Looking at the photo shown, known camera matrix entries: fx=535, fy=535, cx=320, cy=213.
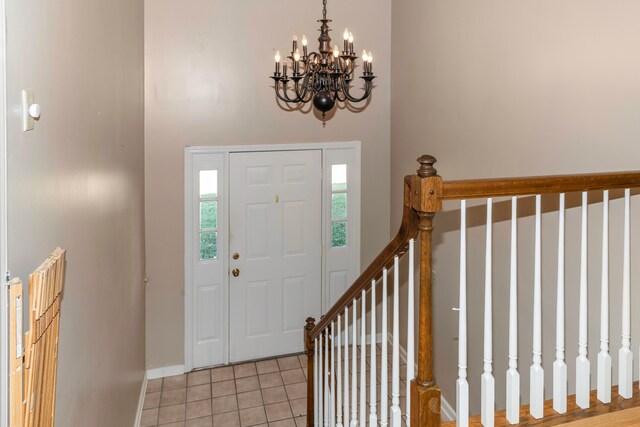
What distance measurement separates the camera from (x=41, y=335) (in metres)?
1.44

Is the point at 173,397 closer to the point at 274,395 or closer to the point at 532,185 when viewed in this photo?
the point at 274,395

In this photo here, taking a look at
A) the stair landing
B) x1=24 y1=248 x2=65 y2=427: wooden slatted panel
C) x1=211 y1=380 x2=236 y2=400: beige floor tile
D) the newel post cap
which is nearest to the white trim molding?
x1=211 y1=380 x2=236 y2=400: beige floor tile

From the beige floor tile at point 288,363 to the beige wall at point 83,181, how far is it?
1.58 meters

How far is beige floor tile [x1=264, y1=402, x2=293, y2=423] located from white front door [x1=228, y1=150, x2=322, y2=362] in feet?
2.80

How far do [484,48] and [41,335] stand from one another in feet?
10.4

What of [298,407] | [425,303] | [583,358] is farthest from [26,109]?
[298,407]

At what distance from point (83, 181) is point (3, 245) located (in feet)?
3.28

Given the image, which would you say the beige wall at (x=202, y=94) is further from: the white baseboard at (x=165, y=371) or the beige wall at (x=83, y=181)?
the beige wall at (x=83, y=181)

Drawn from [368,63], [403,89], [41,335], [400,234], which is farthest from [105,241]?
[403,89]

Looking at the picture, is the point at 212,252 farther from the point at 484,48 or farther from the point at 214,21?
the point at 484,48

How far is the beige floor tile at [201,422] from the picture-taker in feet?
14.0

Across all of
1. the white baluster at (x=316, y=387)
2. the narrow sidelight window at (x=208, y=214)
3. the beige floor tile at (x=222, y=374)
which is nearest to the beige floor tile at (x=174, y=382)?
the beige floor tile at (x=222, y=374)

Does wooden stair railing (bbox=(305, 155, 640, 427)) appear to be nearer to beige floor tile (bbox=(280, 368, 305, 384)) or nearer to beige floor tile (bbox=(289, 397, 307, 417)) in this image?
beige floor tile (bbox=(289, 397, 307, 417))

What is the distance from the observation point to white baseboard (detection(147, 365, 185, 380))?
499cm
